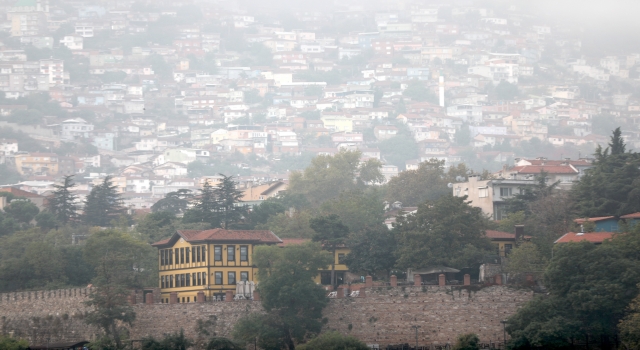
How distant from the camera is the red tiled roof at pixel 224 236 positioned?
61.6 metres

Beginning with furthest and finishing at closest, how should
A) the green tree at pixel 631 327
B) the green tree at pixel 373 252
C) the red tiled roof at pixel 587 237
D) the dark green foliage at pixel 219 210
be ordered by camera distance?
the dark green foliage at pixel 219 210, the green tree at pixel 373 252, the red tiled roof at pixel 587 237, the green tree at pixel 631 327

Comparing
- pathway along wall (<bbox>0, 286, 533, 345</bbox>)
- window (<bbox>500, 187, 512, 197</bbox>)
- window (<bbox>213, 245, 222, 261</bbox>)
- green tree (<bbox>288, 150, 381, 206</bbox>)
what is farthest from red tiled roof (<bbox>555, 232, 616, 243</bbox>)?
green tree (<bbox>288, 150, 381, 206</bbox>)

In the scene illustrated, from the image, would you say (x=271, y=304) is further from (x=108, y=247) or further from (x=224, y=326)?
(x=108, y=247)

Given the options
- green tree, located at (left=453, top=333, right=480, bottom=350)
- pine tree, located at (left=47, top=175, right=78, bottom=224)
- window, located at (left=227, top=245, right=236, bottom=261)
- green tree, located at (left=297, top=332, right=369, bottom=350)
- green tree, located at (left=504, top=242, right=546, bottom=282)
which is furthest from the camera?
pine tree, located at (left=47, top=175, right=78, bottom=224)

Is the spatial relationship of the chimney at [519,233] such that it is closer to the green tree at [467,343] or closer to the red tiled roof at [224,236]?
the green tree at [467,343]

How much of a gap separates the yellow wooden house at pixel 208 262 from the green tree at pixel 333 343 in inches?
302

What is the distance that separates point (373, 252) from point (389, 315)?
6061mm

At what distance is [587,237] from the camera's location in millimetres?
57625

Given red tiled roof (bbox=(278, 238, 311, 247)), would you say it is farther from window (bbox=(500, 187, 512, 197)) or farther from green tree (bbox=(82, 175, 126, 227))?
green tree (bbox=(82, 175, 126, 227))

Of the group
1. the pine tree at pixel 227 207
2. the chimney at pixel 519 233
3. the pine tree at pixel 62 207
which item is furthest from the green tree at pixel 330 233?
the pine tree at pixel 62 207

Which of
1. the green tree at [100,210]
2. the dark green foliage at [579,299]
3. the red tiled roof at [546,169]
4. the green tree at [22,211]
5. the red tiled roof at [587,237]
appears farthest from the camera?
the green tree at [100,210]

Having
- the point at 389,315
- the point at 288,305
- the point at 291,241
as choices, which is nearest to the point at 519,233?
the point at 389,315

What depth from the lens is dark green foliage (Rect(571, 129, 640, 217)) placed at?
63.5 m

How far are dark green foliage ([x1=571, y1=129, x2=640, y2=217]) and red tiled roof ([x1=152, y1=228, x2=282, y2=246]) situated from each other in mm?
14373
